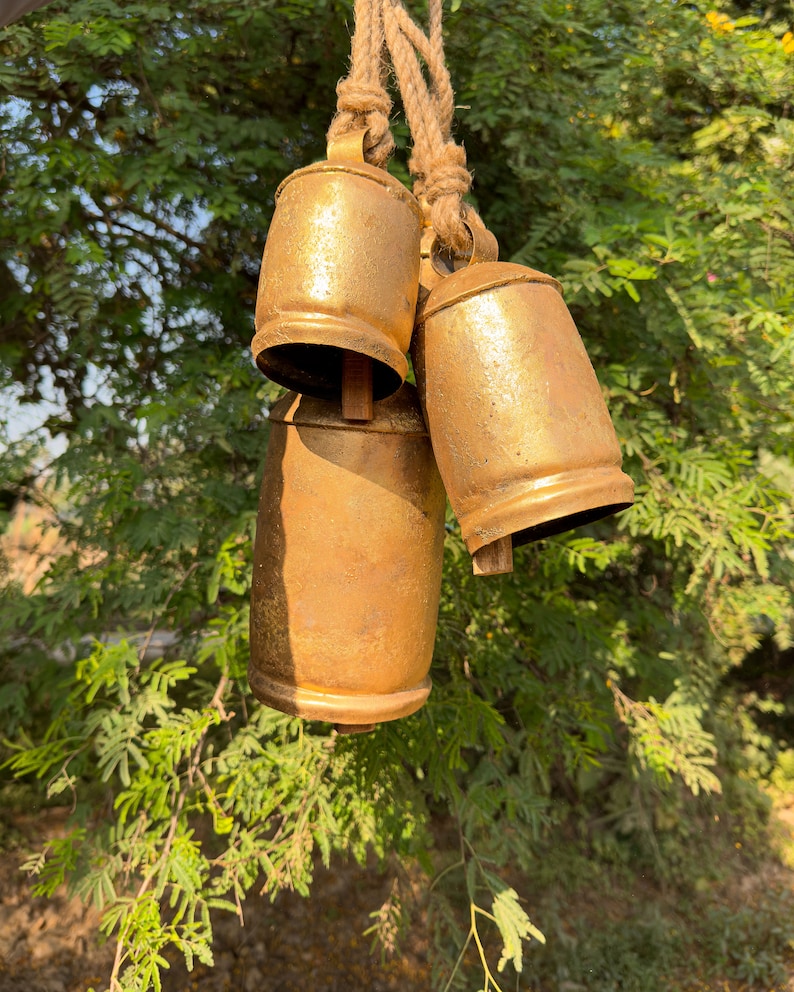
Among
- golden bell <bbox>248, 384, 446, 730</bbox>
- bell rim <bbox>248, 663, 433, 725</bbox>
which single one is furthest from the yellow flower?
bell rim <bbox>248, 663, 433, 725</bbox>

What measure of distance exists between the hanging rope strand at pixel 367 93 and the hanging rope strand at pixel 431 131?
30mm

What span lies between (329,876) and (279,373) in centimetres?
417

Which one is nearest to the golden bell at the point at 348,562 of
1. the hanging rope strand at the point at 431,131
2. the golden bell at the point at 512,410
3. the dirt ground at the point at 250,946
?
the golden bell at the point at 512,410

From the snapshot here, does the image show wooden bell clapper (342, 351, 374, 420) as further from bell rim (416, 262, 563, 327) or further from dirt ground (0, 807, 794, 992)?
dirt ground (0, 807, 794, 992)

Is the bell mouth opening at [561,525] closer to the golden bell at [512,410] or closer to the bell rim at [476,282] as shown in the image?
the golden bell at [512,410]

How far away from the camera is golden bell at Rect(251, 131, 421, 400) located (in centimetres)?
102

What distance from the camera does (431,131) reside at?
1.21 m

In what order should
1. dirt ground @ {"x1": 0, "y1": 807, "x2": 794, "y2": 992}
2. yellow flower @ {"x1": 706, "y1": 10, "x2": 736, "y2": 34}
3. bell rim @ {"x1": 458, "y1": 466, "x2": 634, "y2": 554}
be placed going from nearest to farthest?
bell rim @ {"x1": 458, "y1": 466, "x2": 634, "y2": 554} < yellow flower @ {"x1": 706, "y1": 10, "x2": 736, "y2": 34} < dirt ground @ {"x1": 0, "y1": 807, "x2": 794, "y2": 992}

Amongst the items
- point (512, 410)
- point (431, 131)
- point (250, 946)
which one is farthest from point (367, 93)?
point (250, 946)

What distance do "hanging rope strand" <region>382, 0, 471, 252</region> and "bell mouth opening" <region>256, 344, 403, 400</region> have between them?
259mm

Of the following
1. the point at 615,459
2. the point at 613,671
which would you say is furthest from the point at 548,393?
the point at 613,671

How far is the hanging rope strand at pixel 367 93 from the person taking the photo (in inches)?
46.1

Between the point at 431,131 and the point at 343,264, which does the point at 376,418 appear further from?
the point at 431,131

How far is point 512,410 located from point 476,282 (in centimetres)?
20
